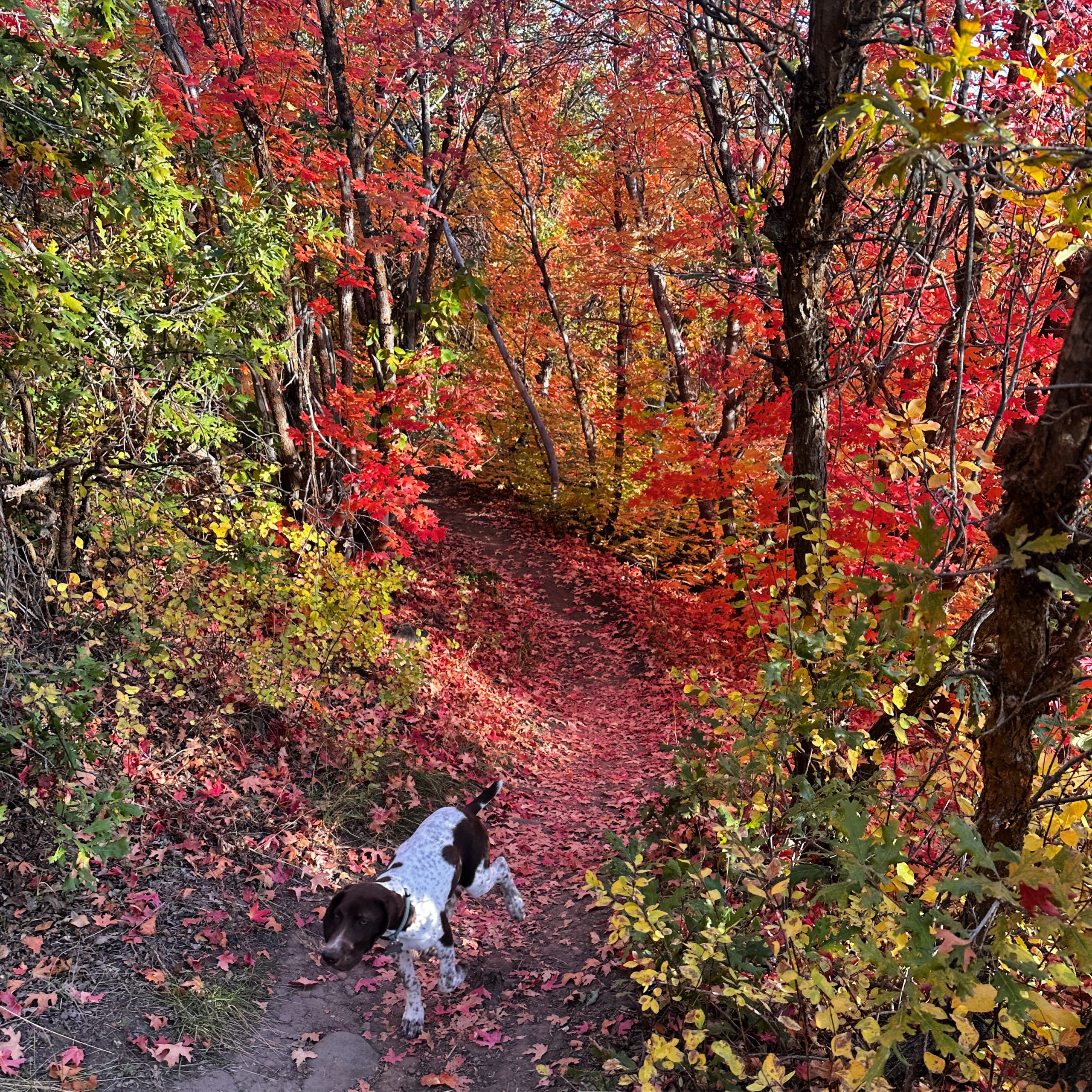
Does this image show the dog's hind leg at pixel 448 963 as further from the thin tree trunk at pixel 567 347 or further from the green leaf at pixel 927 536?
the thin tree trunk at pixel 567 347

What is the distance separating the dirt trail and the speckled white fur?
15 centimetres

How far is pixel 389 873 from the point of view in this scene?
4.68 metres

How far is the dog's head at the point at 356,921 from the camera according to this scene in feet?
13.2

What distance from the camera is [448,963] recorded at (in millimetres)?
4957

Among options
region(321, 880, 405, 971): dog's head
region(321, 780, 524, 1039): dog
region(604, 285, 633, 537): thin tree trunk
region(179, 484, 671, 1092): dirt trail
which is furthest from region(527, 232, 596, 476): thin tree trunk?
region(321, 880, 405, 971): dog's head

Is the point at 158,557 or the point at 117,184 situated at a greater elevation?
the point at 117,184

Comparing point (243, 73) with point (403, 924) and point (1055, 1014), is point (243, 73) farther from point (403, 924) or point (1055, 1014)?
point (1055, 1014)

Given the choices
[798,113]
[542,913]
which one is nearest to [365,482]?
[542,913]

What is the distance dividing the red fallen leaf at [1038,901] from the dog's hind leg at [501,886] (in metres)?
3.89

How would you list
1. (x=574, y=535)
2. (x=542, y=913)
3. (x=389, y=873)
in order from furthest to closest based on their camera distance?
(x=574, y=535) < (x=542, y=913) < (x=389, y=873)

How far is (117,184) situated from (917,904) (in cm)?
631

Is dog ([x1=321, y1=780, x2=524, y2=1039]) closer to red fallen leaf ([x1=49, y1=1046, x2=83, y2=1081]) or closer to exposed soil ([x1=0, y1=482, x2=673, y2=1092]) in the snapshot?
exposed soil ([x1=0, y1=482, x2=673, y2=1092])

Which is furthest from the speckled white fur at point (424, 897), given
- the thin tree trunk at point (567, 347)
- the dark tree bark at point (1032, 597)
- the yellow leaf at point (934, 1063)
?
the thin tree trunk at point (567, 347)

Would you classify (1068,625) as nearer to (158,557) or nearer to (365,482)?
(158,557)
